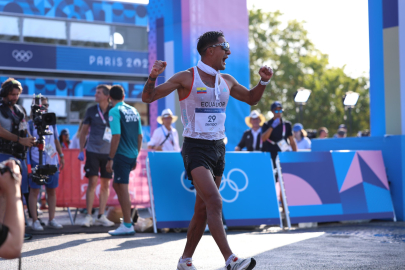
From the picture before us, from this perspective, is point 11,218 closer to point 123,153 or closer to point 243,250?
point 243,250

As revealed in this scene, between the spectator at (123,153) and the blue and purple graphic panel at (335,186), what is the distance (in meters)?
2.66

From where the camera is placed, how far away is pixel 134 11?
25359mm

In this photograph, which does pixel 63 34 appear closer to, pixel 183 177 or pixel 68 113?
pixel 68 113

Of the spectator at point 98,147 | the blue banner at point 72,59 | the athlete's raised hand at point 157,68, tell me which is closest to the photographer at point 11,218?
the athlete's raised hand at point 157,68

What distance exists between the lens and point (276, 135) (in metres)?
10.8

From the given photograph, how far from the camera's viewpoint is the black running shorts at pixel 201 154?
4.96m

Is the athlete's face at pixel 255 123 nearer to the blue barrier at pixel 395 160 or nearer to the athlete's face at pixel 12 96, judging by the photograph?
the blue barrier at pixel 395 160

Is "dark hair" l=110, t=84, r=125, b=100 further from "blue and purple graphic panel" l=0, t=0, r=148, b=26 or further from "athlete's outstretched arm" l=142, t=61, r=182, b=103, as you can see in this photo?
"blue and purple graphic panel" l=0, t=0, r=148, b=26

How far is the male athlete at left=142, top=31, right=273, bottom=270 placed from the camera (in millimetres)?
4871

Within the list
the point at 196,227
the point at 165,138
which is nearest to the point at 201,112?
the point at 196,227

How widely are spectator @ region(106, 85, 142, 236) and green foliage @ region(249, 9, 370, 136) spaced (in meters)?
38.1

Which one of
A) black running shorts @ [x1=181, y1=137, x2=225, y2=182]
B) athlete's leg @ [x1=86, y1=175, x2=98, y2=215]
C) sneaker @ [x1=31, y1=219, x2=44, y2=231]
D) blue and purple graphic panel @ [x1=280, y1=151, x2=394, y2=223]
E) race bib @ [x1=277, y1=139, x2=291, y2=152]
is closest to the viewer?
black running shorts @ [x1=181, y1=137, x2=225, y2=182]

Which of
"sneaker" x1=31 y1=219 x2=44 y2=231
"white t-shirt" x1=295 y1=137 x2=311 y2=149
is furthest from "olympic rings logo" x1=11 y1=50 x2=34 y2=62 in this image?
"sneaker" x1=31 y1=219 x2=44 y2=231

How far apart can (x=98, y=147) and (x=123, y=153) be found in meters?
1.32
